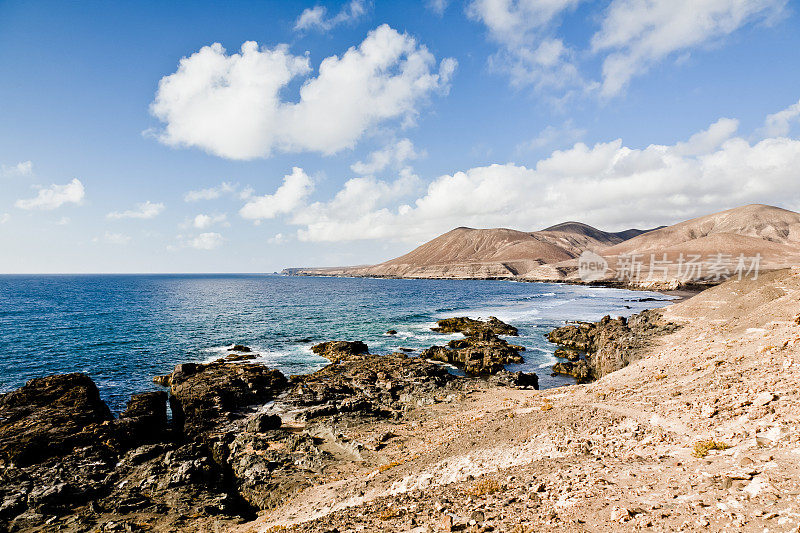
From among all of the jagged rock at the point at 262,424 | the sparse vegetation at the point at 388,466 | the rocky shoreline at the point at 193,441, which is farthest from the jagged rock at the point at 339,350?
the sparse vegetation at the point at 388,466

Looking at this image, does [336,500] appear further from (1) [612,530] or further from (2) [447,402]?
(2) [447,402]

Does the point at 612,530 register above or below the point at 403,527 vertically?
above

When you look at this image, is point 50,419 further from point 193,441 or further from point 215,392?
point 215,392

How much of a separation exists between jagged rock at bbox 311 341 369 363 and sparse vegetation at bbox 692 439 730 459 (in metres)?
34.6

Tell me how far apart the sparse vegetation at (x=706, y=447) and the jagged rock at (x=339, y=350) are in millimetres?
34633

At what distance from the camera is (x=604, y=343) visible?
136 feet

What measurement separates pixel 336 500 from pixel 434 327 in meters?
51.6

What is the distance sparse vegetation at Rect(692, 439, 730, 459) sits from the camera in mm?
10413

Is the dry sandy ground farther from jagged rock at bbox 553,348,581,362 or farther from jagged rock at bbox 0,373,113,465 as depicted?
jagged rock at bbox 553,348,581,362

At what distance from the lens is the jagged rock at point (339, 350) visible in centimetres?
4234

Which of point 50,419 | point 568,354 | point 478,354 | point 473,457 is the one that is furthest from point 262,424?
point 568,354

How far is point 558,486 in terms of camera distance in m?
10.4

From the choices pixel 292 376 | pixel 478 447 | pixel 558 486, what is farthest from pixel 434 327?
pixel 558 486

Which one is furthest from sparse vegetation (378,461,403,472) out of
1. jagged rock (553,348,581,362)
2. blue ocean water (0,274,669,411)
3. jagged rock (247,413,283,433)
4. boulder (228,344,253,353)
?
boulder (228,344,253,353)
